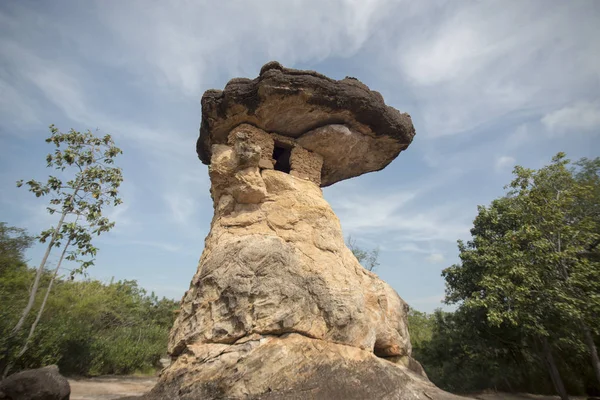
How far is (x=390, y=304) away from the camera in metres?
6.18

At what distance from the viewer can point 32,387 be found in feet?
16.0

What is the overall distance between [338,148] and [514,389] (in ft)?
43.1

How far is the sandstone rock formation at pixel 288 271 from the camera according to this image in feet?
12.7

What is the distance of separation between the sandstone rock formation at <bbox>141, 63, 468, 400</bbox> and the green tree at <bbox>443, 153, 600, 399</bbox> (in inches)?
183

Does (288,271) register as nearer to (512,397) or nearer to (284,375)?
(284,375)

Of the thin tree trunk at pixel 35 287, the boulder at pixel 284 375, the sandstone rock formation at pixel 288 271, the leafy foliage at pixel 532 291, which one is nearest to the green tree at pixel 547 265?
the leafy foliage at pixel 532 291

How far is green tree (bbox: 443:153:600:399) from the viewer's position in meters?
7.88

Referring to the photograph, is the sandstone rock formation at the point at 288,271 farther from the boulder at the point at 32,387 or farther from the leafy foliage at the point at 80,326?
the leafy foliage at the point at 80,326

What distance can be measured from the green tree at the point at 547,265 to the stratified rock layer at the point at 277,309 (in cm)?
469

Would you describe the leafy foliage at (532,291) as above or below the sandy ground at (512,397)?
above

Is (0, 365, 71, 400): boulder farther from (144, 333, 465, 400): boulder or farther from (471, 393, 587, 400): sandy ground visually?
(471, 393, 587, 400): sandy ground

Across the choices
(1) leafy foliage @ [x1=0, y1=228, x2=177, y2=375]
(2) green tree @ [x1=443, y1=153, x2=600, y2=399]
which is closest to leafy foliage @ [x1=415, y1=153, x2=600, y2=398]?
(2) green tree @ [x1=443, y1=153, x2=600, y2=399]

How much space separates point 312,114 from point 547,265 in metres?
8.22

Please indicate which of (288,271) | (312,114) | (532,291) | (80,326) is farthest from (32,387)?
(532,291)
